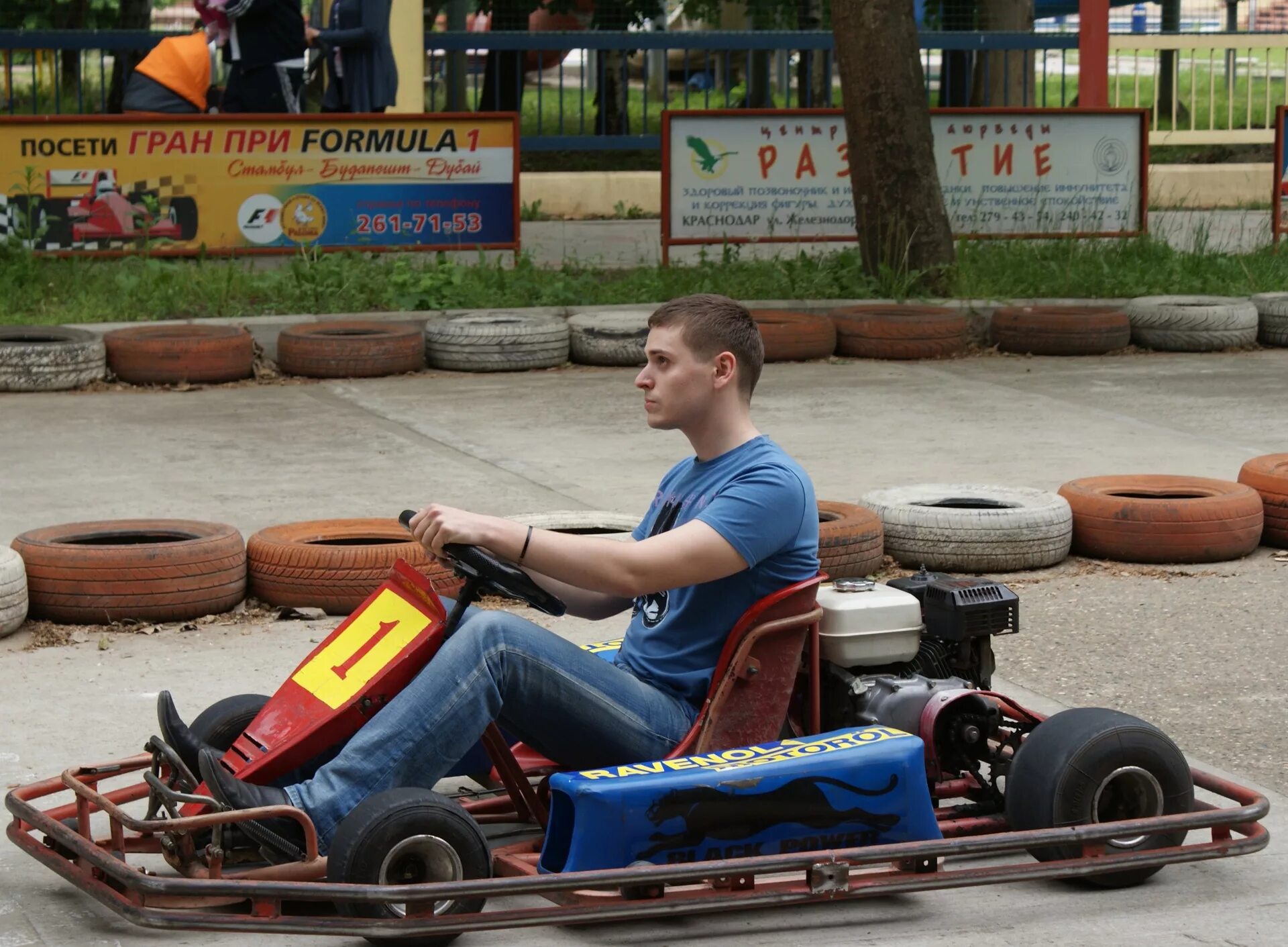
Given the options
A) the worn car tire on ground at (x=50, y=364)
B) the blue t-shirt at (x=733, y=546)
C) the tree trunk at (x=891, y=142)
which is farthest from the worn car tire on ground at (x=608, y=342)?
the blue t-shirt at (x=733, y=546)

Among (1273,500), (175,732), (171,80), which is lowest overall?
(1273,500)

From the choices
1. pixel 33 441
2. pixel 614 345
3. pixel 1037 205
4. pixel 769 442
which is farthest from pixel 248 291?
pixel 769 442

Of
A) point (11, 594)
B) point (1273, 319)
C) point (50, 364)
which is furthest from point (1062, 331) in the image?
point (11, 594)

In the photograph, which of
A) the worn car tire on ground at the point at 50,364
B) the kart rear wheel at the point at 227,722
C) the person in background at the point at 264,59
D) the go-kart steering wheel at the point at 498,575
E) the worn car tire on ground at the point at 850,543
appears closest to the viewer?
the go-kart steering wheel at the point at 498,575

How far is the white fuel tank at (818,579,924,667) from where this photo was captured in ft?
12.4

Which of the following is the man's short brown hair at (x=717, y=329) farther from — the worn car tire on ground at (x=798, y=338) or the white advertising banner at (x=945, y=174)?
the white advertising banner at (x=945, y=174)

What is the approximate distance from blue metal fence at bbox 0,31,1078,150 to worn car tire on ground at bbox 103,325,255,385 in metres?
7.65

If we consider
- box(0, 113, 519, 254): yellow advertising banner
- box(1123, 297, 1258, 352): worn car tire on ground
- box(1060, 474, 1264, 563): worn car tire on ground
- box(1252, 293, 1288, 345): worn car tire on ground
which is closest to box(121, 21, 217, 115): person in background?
box(0, 113, 519, 254): yellow advertising banner

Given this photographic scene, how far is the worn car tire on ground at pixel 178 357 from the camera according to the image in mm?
9875

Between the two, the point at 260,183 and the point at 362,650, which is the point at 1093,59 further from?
the point at 362,650

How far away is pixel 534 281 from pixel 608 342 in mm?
1511

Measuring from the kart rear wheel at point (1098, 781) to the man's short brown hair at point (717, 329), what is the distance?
89cm

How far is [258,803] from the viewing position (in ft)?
11.0

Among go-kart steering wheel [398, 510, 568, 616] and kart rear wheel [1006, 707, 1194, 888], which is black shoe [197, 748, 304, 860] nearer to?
go-kart steering wheel [398, 510, 568, 616]
